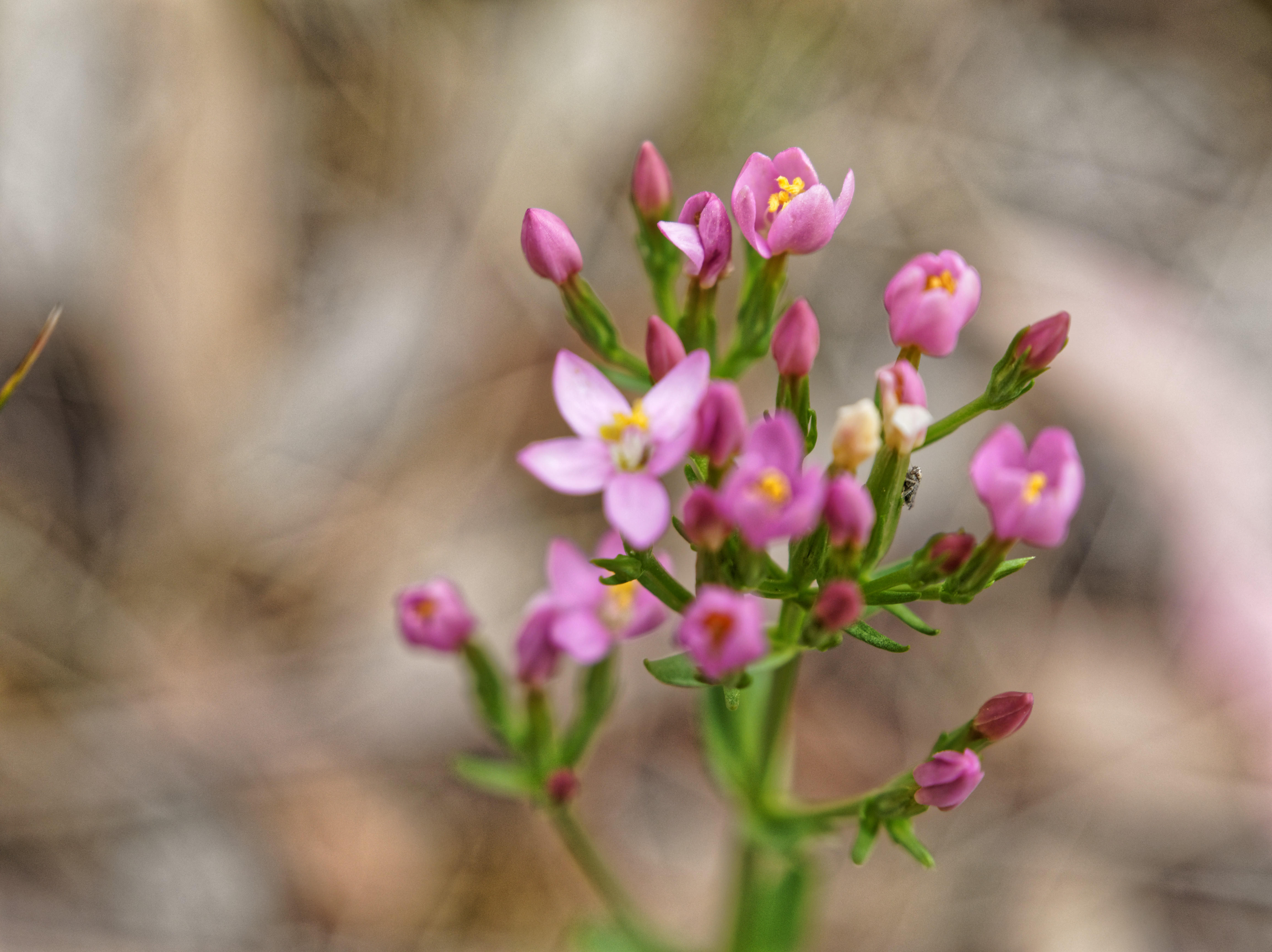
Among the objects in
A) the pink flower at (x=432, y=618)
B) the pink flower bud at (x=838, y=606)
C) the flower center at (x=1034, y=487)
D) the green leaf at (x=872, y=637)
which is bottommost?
the pink flower at (x=432, y=618)

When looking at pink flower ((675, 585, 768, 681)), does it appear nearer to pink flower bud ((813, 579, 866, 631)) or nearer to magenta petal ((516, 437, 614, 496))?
pink flower bud ((813, 579, 866, 631))

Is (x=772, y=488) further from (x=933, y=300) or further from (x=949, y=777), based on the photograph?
(x=949, y=777)

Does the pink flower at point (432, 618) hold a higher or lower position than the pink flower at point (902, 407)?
lower

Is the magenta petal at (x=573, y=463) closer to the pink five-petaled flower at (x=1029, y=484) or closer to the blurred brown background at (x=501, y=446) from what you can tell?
the pink five-petaled flower at (x=1029, y=484)

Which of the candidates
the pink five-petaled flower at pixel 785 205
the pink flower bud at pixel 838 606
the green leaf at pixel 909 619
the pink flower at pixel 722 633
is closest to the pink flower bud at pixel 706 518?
the pink flower at pixel 722 633

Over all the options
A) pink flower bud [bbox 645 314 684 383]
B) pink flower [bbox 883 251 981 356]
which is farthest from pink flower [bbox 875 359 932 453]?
pink flower bud [bbox 645 314 684 383]

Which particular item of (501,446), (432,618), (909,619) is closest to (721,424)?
(909,619)
